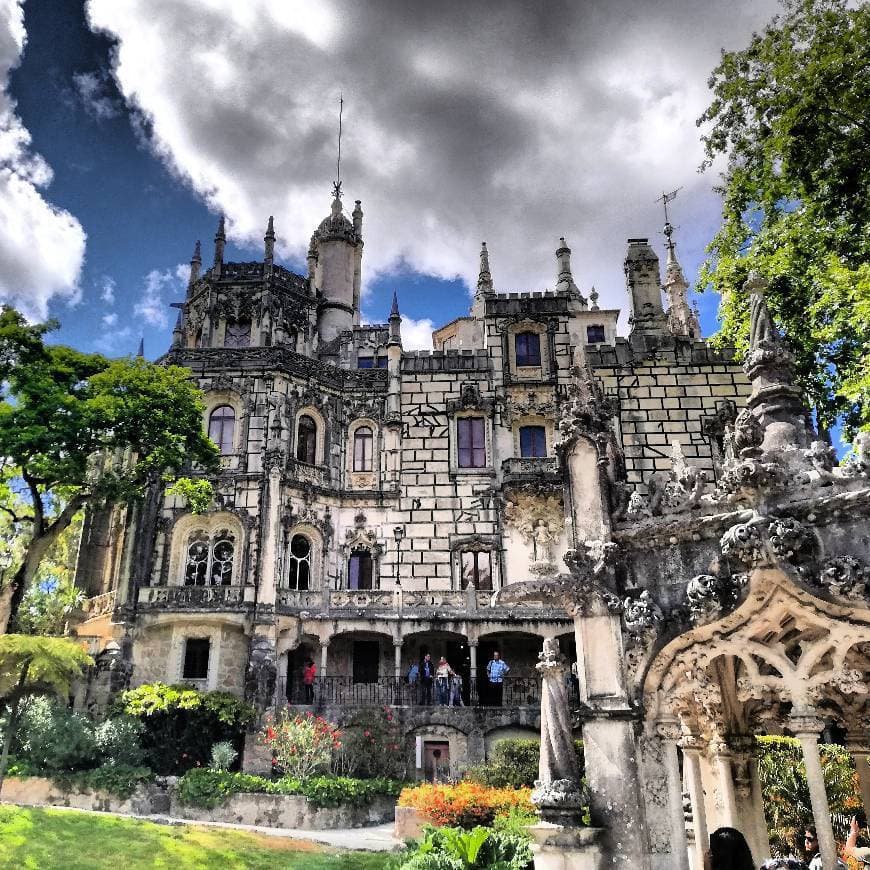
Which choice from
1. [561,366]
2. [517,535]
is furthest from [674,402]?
[517,535]

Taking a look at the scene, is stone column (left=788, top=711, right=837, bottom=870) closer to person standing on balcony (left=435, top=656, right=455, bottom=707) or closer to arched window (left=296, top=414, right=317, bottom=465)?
person standing on balcony (left=435, top=656, right=455, bottom=707)

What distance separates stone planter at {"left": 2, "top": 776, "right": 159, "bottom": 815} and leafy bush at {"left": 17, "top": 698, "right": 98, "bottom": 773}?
653 millimetres

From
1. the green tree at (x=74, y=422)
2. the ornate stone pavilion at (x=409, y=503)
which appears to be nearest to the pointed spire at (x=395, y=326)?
the ornate stone pavilion at (x=409, y=503)

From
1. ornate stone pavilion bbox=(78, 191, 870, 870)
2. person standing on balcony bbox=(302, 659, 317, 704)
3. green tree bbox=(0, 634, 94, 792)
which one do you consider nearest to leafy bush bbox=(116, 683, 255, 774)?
ornate stone pavilion bbox=(78, 191, 870, 870)

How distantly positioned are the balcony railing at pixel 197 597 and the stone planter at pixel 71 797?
816 cm

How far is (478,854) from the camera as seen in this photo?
37.7ft

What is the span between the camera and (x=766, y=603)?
784cm

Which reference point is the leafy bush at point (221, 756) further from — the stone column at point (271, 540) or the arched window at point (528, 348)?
the arched window at point (528, 348)

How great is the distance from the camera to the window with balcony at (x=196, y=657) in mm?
30688

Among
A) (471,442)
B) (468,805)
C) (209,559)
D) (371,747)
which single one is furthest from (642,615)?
(471,442)

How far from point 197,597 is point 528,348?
19.3 metres

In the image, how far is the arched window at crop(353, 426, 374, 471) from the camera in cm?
3628

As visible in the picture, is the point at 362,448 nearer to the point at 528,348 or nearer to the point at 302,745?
the point at 528,348

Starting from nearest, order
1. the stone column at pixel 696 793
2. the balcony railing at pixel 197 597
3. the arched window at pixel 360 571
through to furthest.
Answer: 1. the stone column at pixel 696 793
2. the balcony railing at pixel 197 597
3. the arched window at pixel 360 571
